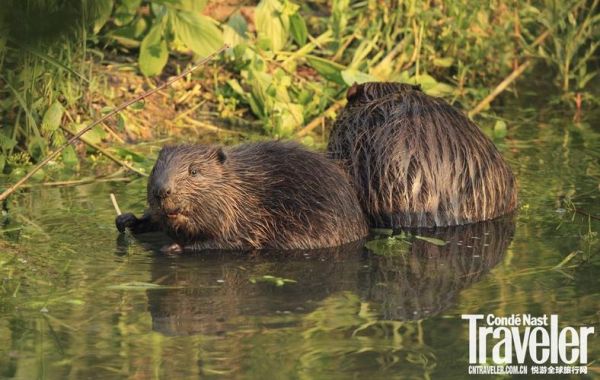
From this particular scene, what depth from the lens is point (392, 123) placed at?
6.77 metres

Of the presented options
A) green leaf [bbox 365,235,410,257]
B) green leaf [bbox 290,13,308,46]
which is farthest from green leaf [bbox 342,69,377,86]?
green leaf [bbox 365,235,410,257]

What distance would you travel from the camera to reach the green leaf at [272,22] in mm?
8844

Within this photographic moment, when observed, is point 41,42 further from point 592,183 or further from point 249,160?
point 592,183

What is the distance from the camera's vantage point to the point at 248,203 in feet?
20.7

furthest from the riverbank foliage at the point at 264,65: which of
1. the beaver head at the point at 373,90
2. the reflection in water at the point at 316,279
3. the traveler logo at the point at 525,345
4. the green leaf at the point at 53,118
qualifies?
the traveler logo at the point at 525,345

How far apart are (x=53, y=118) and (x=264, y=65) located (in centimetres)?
203

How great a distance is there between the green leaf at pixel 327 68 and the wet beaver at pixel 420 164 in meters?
1.93

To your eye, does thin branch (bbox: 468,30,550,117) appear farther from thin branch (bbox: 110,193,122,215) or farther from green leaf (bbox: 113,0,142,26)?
thin branch (bbox: 110,193,122,215)

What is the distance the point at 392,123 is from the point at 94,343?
265 cm

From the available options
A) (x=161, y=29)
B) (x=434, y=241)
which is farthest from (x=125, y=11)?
(x=434, y=241)

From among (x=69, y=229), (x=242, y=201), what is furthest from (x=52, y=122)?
(x=242, y=201)

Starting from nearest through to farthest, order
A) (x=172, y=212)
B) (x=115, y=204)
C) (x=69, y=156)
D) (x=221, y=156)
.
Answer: (x=172, y=212) < (x=221, y=156) < (x=115, y=204) < (x=69, y=156)

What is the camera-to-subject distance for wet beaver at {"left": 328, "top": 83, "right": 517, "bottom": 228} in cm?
659

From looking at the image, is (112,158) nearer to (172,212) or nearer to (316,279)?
(172,212)
